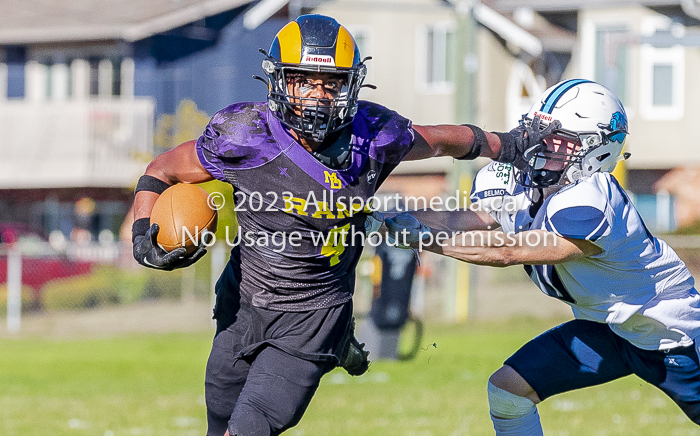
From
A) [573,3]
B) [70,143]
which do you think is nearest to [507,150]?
[573,3]

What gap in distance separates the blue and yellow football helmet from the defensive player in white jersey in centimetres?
54

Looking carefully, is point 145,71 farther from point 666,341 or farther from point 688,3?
point 666,341

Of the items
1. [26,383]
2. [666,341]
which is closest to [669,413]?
[666,341]

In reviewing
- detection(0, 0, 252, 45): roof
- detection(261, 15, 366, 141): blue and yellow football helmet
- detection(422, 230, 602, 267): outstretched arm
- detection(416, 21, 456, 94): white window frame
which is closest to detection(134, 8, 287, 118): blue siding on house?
detection(0, 0, 252, 45): roof

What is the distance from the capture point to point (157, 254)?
3.37 metres

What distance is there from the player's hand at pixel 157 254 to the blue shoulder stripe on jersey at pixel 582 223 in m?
1.41

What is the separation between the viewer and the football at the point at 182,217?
11.1ft

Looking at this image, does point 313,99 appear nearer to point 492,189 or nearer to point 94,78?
point 492,189

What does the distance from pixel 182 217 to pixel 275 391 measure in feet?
2.50

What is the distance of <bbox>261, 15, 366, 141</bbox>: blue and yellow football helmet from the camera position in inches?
134

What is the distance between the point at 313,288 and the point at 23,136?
1522 centimetres

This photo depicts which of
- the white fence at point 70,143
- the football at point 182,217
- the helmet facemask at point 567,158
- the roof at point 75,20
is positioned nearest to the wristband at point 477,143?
the helmet facemask at point 567,158

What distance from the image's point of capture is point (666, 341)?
391 centimetres

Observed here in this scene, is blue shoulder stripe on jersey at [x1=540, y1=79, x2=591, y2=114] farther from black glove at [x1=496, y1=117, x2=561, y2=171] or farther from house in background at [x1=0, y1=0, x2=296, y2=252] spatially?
house in background at [x1=0, y1=0, x2=296, y2=252]
